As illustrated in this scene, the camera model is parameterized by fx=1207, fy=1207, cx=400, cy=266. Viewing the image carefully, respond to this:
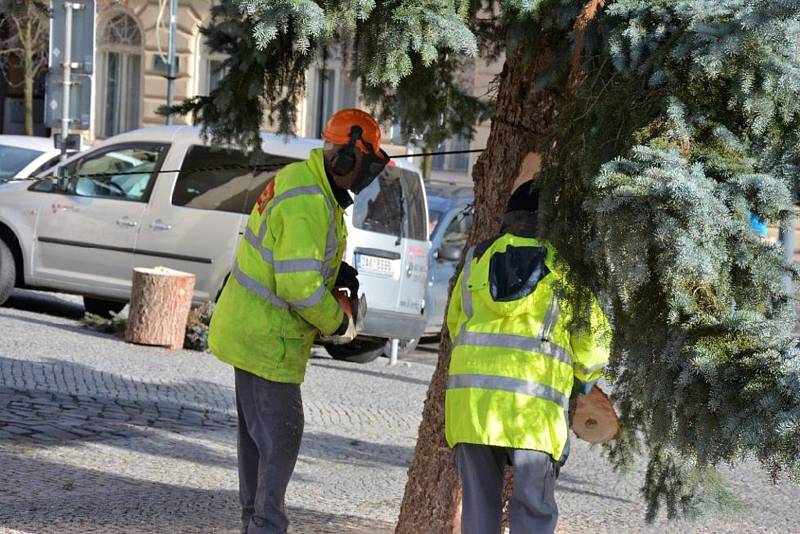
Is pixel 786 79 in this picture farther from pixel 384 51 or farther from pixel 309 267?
pixel 309 267

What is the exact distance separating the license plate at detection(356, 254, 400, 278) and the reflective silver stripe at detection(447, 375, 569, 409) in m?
6.79

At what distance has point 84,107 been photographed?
12.3 m

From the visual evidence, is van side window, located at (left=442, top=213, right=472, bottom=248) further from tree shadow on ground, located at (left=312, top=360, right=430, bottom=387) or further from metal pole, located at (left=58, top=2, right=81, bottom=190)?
metal pole, located at (left=58, top=2, right=81, bottom=190)

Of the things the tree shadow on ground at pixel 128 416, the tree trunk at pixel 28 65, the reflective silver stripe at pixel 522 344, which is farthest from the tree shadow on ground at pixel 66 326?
the tree trunk at pixel 28 65

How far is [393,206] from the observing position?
1111 centimetres

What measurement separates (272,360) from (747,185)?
6.45ft

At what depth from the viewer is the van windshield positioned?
428 inches

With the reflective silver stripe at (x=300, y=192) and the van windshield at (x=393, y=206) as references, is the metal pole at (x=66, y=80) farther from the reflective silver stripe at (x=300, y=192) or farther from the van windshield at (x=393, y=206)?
the reflective silver stripe at (x=300, y=192)

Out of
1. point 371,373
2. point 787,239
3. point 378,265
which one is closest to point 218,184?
point 378,265

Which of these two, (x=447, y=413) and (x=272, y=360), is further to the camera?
(x=272, y=360)

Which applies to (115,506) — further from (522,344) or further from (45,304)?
(45,304)

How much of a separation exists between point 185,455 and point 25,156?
711 centimetres

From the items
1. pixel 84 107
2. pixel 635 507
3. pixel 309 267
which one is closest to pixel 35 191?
pixel 84 107

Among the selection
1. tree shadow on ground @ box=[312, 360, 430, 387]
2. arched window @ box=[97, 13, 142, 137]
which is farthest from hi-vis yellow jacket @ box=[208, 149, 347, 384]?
arched window @ box=[97, 13, 142, 137]
